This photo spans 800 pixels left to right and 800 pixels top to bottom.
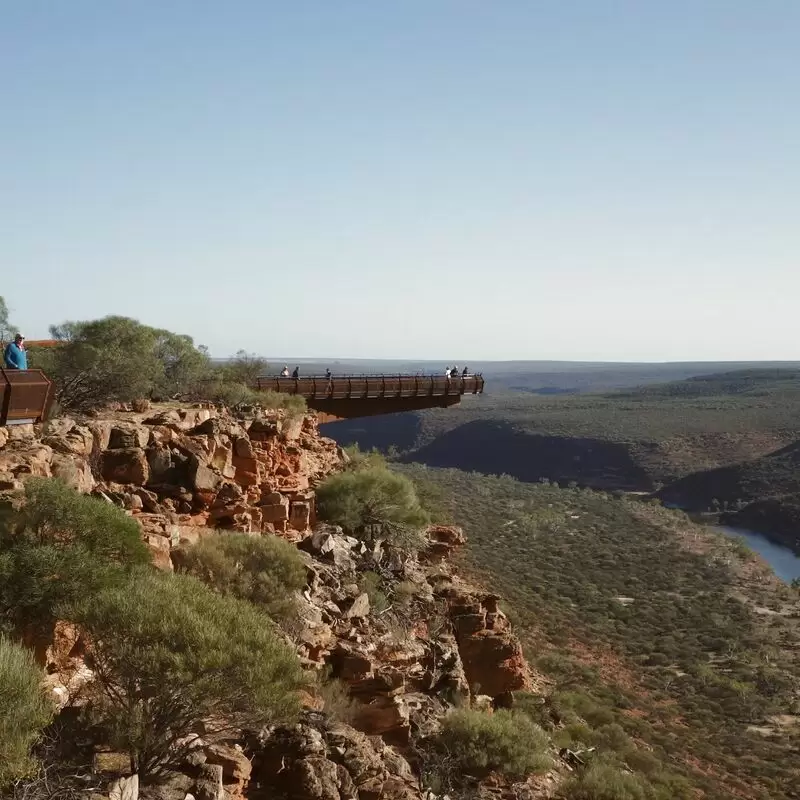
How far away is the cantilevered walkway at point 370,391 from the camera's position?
89.1 ft

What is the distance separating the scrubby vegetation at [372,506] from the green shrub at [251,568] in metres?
5.33

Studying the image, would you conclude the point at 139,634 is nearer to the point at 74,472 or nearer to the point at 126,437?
the point at 74,472

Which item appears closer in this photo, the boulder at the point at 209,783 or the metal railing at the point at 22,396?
the boulder at the point at 209,783

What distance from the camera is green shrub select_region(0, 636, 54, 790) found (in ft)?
23.8

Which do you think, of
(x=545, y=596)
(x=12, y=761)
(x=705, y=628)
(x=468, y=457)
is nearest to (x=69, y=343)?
(x=12, y=761)

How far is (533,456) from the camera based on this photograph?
327 ft

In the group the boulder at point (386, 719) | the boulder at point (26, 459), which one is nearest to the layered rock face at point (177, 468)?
the boulder at point (26, 459)

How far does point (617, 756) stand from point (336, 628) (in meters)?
8.95

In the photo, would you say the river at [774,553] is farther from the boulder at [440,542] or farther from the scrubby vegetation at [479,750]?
the scrubby vegetation at [479,750]

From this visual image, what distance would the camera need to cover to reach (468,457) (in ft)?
343

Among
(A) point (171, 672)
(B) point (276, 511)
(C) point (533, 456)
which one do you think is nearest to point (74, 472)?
(A) point (171, 672)

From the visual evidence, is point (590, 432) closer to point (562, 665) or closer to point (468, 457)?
point (468, 457)

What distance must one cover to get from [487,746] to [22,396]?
9.84 meters

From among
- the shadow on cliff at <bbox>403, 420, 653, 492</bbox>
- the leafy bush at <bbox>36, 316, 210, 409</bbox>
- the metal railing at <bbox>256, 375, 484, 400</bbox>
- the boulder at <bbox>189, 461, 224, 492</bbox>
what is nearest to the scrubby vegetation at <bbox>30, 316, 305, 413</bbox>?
the leafy bush at <bbox>36, 316, 210, 409</bbox>
